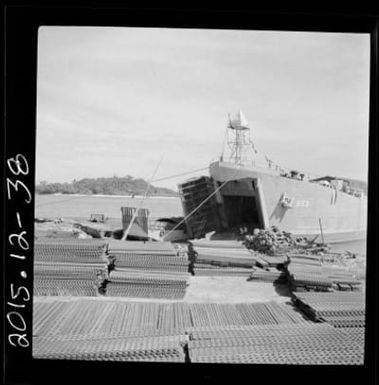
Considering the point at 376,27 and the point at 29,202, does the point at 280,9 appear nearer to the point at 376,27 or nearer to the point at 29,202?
the point at 376,27

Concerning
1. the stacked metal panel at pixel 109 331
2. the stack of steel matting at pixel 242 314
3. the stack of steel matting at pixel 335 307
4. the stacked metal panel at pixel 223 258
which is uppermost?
the stacked metal panel at pixel 223 258

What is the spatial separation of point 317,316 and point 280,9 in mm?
3609

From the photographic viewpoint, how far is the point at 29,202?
9.44ft

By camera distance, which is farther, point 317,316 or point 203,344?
point 317,316

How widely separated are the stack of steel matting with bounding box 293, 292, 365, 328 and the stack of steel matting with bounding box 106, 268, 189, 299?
181cm

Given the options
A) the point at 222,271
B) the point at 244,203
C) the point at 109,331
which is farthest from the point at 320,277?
the point at 244,203

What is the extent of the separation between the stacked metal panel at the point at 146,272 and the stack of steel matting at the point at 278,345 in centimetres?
144

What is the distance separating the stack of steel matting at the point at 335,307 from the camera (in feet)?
14.2

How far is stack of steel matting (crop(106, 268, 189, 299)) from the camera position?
211 inches

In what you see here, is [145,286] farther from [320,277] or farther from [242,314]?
[320,277]

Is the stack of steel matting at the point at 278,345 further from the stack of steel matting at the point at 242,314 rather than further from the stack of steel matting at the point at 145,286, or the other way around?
the stack of steel matting at the point at 145,286

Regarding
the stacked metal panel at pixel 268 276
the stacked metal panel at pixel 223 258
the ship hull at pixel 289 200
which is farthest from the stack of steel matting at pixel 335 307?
the ship hull at pixel 289 200

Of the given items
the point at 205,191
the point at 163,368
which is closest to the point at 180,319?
the point at 163,368

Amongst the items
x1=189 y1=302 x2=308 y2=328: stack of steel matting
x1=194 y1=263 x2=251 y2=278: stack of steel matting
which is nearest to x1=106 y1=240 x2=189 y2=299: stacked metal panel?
x1=189 y1=302 x2=308 y2=328: stack of steel matting
